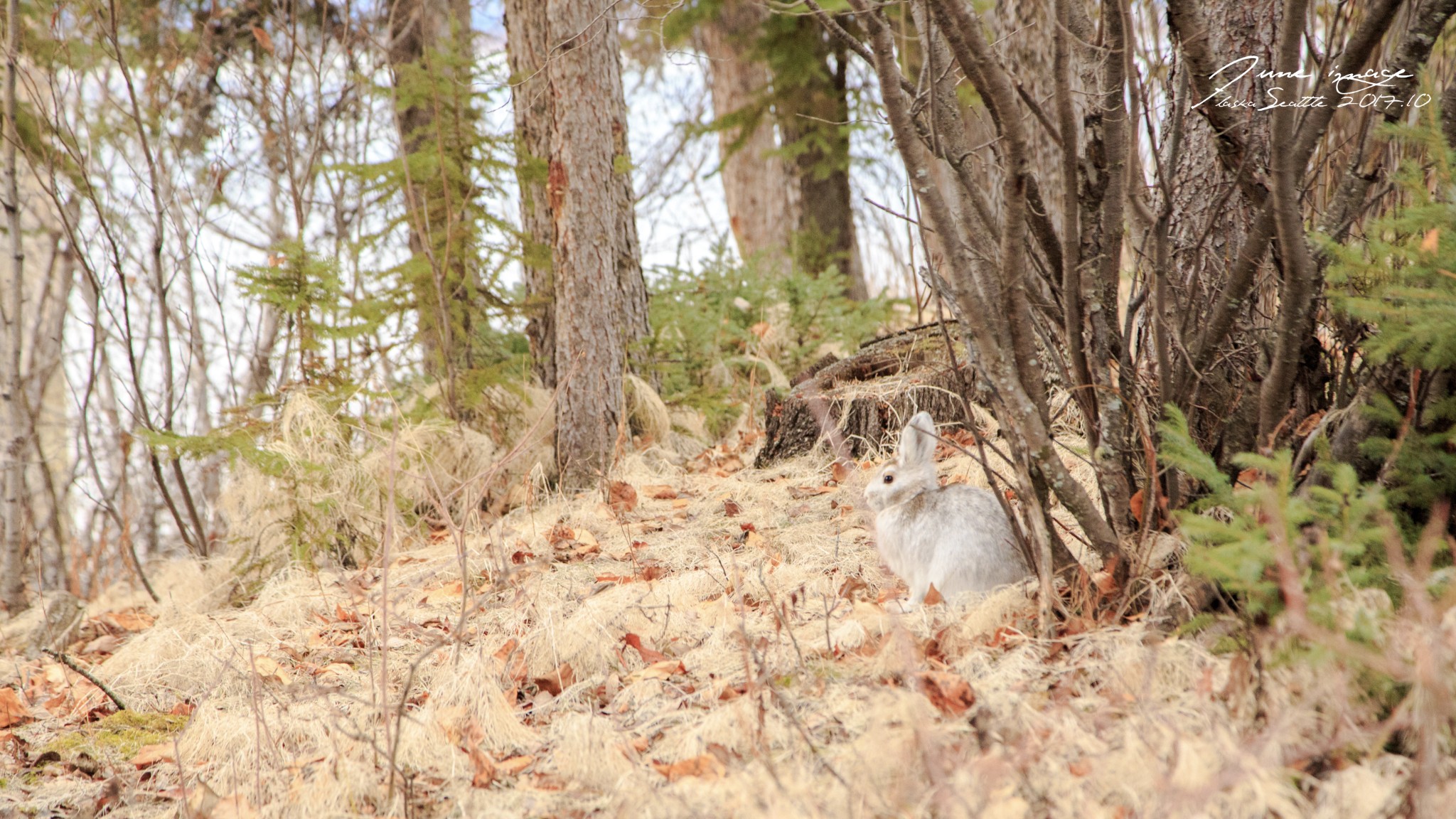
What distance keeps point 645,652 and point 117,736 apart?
5.79 feet

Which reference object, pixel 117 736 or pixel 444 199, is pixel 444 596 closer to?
pixel 117 736

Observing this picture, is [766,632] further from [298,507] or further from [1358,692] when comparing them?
[298,507]

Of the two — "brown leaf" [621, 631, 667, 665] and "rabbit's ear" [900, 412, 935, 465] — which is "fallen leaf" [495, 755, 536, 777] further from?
"rabbit's ear" [900, 412, 935, 465]

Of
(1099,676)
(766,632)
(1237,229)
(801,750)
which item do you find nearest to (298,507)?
(766,632)

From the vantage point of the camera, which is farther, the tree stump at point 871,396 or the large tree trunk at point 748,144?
the large tree trunk at point 748,144

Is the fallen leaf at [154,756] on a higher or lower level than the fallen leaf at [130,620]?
higher

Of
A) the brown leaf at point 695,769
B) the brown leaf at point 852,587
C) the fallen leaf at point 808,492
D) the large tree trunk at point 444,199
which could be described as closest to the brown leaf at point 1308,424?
the brown leaf at point 852,587

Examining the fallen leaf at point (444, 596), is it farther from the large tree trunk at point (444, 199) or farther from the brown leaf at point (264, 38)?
the brown leaf at point (264, 38)

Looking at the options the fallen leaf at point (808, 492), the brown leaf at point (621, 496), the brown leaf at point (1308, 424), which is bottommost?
the fallen leaf at point (808, 492)

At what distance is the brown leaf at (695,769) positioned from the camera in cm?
228

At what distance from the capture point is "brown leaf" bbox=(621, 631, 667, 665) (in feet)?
10.4

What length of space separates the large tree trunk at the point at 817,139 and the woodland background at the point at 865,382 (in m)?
1.84

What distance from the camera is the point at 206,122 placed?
9.47 meters

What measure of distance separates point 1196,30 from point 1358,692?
166 cm
